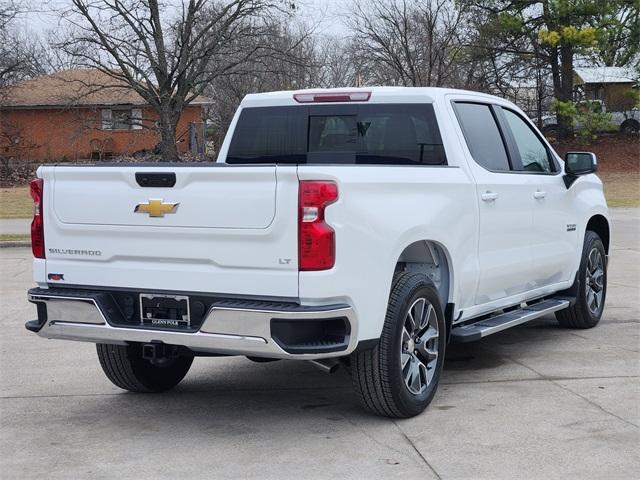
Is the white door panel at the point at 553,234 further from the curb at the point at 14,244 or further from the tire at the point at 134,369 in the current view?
the curb at the point at 14,244

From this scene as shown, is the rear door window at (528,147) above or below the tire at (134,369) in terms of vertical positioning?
above

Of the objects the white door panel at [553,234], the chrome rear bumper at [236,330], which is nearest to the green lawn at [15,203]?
the white door panel at [553,234]

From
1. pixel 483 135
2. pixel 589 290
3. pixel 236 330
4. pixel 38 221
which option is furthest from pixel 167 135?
pixel 236 330

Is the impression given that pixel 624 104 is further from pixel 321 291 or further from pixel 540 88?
pixel 321 291

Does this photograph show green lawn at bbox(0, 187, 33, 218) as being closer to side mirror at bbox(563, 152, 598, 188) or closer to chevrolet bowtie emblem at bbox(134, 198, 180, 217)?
side mirror at bbox(563, 152, 598, 188)

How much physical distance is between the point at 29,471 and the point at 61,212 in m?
1.55

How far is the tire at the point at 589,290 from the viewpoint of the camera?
8.80 meters

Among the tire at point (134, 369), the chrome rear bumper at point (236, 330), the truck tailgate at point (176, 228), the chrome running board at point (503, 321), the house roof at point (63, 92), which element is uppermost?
the house roof at point (63, 92)

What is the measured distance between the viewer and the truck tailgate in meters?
5.29

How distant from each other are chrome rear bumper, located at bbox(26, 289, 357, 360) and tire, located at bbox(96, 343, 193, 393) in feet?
2.56

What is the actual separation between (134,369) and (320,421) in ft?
4.57

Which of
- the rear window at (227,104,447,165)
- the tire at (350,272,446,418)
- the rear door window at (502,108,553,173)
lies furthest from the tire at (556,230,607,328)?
the tire at (350,272,446,418)

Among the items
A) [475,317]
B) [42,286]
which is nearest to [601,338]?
[475,317]

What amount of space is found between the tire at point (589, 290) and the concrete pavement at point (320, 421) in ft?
1.37
